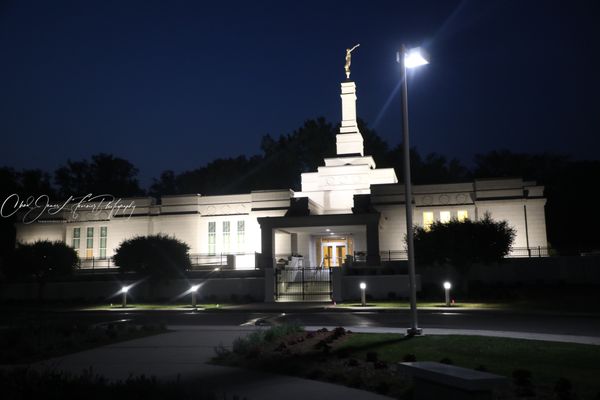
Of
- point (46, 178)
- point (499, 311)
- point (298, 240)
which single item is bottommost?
point (499, 311)

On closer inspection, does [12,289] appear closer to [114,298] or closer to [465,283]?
[114,298]

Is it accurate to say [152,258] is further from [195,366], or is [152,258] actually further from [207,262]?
[195,366]

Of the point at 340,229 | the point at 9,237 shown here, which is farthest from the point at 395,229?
the point at 9,237

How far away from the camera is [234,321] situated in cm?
2192

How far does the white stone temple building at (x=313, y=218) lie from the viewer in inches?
1580

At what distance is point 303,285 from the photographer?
33.8 metres

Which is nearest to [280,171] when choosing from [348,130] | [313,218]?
[348,130]

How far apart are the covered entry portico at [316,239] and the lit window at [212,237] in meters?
5.42

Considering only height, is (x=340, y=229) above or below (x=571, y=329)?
above

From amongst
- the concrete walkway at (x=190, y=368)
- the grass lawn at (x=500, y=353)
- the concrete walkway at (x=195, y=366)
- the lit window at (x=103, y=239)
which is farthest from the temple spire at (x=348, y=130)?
the grass lawn at (x=500, y=353)

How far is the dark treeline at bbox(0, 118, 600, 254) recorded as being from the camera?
68.1 m

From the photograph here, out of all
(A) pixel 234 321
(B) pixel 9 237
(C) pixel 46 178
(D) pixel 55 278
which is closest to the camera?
(A) pixel 234 321

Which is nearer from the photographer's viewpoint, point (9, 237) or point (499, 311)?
point (499, 311)

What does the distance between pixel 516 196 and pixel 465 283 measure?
1163cm
